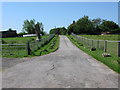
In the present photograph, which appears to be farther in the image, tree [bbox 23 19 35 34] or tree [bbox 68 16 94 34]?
tree [bbox 23 19 35 34]

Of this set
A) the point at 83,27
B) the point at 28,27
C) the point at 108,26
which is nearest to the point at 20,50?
the point at 83,27

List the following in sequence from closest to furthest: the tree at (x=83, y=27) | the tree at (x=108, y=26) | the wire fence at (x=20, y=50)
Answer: the wire fence at (x=20, y=50) → the tree at (x=83, y=27) → the tree at (x=108, y=26)

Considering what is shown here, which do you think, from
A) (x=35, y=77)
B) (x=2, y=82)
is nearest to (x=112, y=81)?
(x=35, y=77)

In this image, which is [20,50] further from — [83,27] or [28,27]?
[28,27]

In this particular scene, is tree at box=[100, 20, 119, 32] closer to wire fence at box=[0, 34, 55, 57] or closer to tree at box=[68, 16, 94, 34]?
tree at box=[68, 16, 94, 34]

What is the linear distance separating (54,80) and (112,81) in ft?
7.35

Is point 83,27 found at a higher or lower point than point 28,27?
lower

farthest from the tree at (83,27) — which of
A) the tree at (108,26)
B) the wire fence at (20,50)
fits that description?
the wire fence at (20,50)

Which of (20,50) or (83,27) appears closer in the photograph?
(20,50)

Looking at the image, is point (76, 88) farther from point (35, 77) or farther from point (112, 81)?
point (35, 77)

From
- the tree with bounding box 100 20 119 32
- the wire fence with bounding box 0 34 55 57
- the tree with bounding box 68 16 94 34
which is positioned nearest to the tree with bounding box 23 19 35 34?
the tree with bounding box 100 20 119 32

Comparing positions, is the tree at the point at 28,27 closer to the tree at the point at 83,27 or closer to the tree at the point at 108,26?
the tree at the point at 108,26

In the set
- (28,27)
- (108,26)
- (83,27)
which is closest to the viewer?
(83,27)

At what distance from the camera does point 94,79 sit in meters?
8.18
